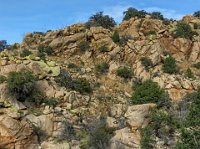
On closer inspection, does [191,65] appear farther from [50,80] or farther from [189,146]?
[189,146]

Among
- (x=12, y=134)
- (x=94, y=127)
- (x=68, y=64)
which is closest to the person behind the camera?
(x=12, y=134)

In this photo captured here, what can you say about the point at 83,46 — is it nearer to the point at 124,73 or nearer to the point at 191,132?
the point at 124,73

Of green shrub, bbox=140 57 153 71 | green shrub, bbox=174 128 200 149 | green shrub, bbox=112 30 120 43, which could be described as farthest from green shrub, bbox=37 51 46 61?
green shrub, bbox=174 128 200 149

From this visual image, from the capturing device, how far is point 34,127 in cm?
4444

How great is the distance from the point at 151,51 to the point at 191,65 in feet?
18.0

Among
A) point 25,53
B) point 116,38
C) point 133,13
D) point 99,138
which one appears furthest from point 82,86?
point 133,13

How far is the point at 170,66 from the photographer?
55.2m

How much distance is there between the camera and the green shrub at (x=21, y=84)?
47.2 m

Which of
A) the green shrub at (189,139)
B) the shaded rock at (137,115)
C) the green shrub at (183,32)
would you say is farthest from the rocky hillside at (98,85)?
the green shrub at (189,139)

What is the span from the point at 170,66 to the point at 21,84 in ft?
61.6

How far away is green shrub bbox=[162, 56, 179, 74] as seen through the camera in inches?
2135

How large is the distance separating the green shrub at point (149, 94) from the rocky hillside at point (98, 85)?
110 mm

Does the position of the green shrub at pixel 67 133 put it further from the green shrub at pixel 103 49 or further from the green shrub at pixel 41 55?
the green shrub at pixel 103 49

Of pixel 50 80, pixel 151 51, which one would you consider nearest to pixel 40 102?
pixel 50 80
